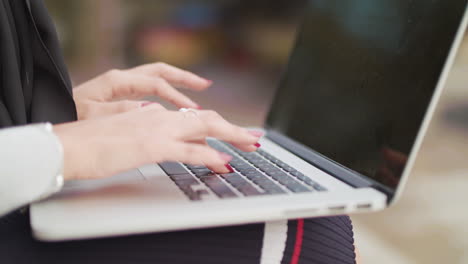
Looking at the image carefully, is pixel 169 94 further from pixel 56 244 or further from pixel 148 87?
pixel 56 244

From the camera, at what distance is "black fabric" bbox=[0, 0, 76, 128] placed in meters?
0.71

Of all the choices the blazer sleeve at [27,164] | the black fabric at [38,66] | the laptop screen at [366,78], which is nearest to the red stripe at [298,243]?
the laptop screen at [366,78]

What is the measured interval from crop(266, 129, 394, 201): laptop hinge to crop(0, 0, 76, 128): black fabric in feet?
1.22

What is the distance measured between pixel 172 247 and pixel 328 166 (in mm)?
286

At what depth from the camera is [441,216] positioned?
6.04ft

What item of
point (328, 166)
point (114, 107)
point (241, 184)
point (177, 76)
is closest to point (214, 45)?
point (177, 76)

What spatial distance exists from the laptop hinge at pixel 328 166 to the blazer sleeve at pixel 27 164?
1.20 ft

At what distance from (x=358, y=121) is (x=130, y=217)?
40 cm

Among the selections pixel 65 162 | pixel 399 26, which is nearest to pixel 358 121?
pixel 399 26

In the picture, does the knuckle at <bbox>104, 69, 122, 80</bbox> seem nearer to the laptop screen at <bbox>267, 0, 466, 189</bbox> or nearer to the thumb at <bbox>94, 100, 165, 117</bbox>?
the thumb at <bbox>94, 100, 165, 117</bbox>

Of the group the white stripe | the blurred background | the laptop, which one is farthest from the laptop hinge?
the blurred background

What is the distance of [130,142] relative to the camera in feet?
1.68

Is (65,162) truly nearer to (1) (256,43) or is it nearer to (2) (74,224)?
(2) (74,224)

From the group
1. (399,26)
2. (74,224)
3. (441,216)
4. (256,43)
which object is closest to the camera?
(74,224)
